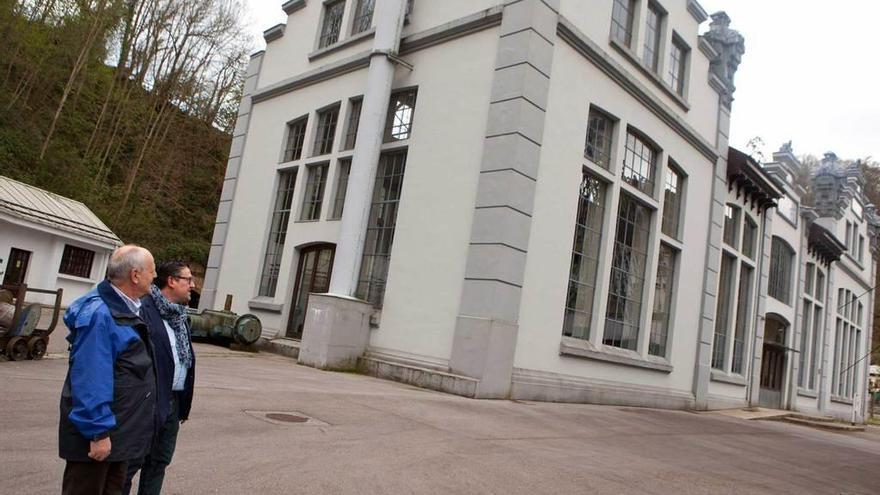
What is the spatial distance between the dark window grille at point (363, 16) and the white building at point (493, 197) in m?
0.06

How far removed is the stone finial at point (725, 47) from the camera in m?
19.2

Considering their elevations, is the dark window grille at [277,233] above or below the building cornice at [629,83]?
below

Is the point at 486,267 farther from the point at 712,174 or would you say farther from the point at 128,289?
the point at 712,174

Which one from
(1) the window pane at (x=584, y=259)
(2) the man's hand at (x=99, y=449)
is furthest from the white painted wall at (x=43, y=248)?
(2) the man's hand at (x=99, y=449)

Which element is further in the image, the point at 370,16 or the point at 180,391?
the point at 370,16

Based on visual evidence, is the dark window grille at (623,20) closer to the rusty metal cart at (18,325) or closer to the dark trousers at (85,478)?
the rusty metal cart at (18,325)

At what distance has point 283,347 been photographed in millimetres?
14562

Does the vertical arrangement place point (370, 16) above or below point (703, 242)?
above

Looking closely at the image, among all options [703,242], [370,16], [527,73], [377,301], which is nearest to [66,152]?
[370,16]

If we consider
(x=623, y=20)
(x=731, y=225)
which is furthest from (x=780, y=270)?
(x=623, y=20)

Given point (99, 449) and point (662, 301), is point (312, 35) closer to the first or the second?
point (662, 301)

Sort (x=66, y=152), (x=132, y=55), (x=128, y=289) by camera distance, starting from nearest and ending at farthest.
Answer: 1. (x=128, y=289)
2. (x=66, y=152)
3. (x=132, y=55)

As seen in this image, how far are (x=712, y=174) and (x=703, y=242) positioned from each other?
7.17 feet

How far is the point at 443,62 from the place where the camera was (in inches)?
538
